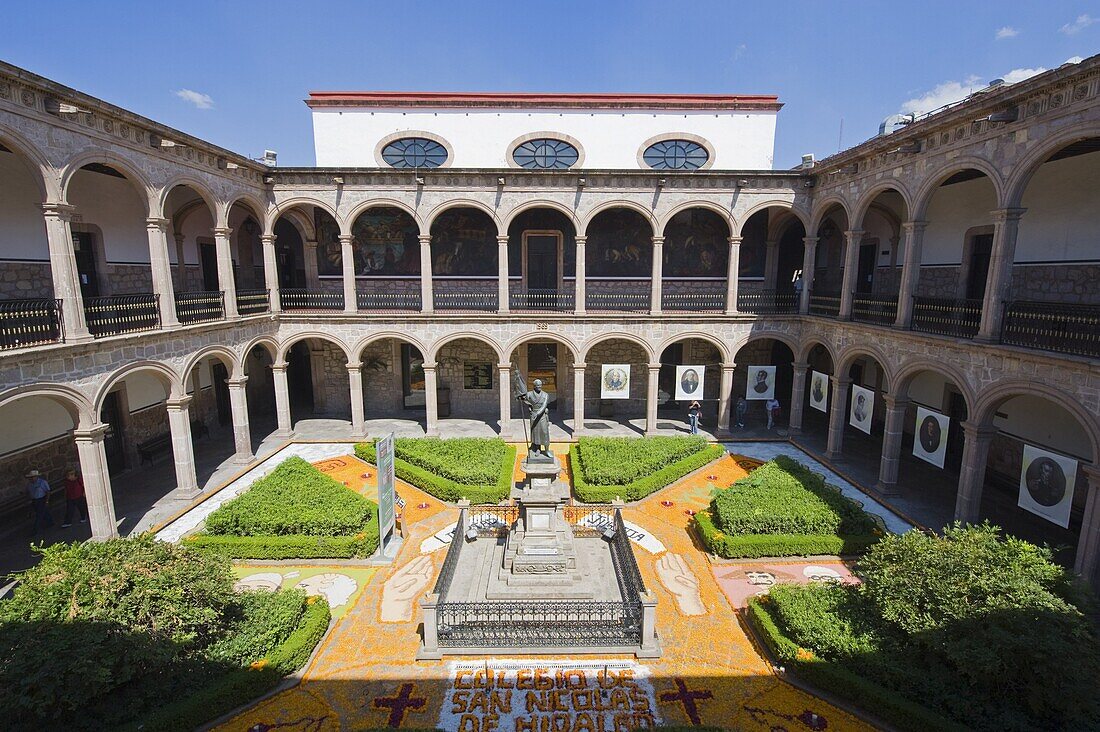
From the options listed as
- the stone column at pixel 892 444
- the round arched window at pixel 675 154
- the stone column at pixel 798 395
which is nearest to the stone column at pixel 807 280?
the stone column at pixel 798 395

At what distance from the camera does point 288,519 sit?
12.6m

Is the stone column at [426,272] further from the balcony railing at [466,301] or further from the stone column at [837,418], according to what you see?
the stone column at [837,418]

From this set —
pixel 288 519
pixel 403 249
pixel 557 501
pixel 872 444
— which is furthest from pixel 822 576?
pixel 403 249

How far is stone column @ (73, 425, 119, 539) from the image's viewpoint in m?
12.2

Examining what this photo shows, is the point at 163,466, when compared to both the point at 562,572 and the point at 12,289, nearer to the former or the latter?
the point at 12,289

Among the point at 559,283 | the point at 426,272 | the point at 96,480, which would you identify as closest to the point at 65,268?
the point at 96,480

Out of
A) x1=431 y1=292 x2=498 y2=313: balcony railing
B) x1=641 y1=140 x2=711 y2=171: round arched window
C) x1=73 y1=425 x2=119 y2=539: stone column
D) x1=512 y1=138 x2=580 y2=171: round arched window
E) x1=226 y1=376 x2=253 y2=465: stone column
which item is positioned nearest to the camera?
Result: x1=73 y1=425 x2=119 y2=539: stone column

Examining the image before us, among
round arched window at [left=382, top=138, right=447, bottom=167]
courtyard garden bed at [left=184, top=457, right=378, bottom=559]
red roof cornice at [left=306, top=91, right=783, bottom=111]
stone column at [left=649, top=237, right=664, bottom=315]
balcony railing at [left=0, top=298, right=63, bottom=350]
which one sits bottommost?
courtyard garden bed at [left=184, top=457, right=378, bottom=559]

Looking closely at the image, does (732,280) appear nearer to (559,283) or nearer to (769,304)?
(769,304)

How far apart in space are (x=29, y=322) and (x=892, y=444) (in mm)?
21978

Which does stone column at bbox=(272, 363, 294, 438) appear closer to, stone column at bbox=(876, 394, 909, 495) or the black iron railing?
the black iron railing

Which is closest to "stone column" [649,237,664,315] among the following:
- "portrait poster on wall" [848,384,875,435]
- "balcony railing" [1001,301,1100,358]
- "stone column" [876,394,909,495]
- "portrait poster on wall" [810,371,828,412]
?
"portrait poster on wall" [810,371,828,412]

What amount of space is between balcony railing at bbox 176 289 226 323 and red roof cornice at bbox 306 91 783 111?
11.1 metres

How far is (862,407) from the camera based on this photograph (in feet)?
57.8
